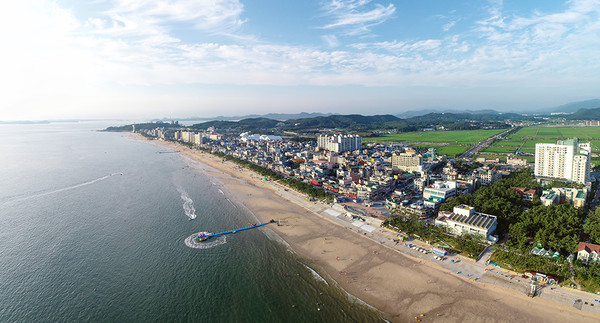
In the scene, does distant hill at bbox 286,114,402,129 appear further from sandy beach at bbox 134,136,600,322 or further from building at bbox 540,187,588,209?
sandy beach at bbox 134,136,600,322

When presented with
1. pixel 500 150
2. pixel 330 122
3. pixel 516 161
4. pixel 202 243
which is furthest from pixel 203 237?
pixel 330 122

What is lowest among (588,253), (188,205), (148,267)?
(148,267)

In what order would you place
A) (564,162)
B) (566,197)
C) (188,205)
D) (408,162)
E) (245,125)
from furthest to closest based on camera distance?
(245,125), (408,162), (564,162), (188,205), (566,197)

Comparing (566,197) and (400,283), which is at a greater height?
(566,197)

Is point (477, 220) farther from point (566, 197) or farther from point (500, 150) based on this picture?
point (500, 150)

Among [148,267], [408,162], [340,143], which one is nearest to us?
[148,267]

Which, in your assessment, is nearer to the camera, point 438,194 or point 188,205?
point 438,194

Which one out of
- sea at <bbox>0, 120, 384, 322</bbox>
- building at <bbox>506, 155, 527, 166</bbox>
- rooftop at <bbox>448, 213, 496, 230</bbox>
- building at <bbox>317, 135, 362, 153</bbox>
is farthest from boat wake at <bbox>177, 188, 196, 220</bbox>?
building at <bbox>506, 155, 527, 166</bbox>

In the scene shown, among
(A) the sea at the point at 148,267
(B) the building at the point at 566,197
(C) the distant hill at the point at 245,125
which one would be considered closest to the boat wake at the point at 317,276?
(A) the sea at the point at 148,267
